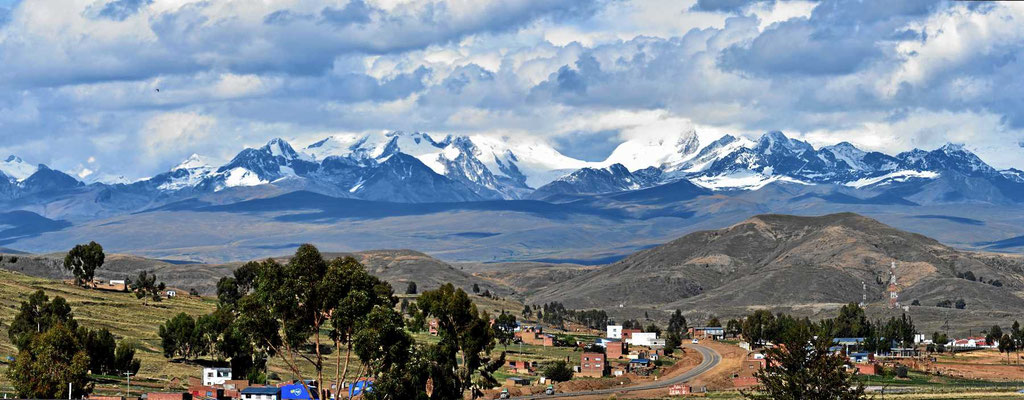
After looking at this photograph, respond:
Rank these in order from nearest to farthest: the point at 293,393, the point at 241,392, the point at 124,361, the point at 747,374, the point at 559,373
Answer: the point at 293,393 < the point at 241,392 < the point at 124,361 < the point at 559,373 < the point at 747,374

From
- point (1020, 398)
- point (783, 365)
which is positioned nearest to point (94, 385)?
point (783, 365)

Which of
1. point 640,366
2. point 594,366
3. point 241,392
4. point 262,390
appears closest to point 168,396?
point 241,392

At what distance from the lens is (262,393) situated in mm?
129000

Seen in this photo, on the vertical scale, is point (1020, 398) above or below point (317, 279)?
below

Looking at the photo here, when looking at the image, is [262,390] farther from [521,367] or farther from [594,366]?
[594,366]

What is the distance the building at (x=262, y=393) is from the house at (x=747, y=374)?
5471 cm

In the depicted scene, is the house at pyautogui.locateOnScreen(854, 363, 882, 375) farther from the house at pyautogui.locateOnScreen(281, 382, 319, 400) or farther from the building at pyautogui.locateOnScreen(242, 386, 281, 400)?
the building at pyautogui.locateOnScreen(242, 386, 281, 400)

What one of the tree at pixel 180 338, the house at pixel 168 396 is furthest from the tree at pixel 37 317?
the house at pixel 168 396

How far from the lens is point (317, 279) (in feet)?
295

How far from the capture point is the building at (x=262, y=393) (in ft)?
421

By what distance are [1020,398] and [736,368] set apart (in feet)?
172

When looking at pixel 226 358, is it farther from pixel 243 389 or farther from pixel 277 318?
pixel 277 318

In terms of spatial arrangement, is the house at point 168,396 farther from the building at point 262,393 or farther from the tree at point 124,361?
the tree at point 124,361

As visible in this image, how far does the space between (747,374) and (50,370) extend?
8897 centimetres
